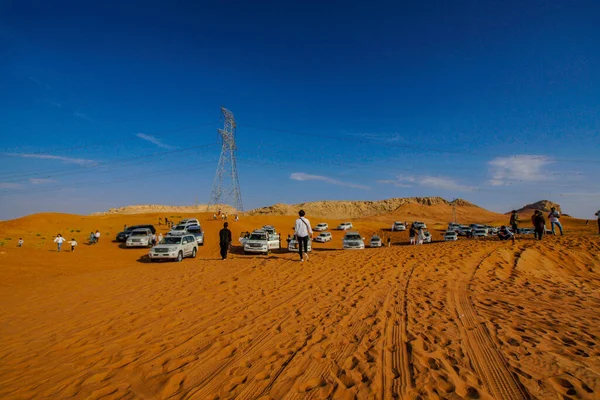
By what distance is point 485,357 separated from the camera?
446 centimetres

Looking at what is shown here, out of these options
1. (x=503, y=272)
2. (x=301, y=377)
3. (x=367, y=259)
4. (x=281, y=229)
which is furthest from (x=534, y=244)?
(x=281, y=229)

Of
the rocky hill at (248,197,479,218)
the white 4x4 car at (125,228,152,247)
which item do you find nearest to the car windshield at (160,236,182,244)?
the white 4x4 car at (125,228,152,247)

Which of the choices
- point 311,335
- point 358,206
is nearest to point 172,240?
point 311,335

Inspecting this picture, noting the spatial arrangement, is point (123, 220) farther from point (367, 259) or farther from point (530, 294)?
point (530, 294)

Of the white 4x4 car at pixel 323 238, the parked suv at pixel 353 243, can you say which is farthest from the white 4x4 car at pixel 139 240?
the white 4x4 car at pixel 323 238

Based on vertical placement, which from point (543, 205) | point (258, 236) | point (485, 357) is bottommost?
point (485, 357)

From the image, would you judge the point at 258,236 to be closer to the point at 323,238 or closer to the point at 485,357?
the point at 323,238

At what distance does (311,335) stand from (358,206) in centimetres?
14549

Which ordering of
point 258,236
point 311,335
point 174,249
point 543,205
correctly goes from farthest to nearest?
point 543,205 → point 258,236 → point 174,249 → point 311,335

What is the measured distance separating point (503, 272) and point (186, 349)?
38.1ft

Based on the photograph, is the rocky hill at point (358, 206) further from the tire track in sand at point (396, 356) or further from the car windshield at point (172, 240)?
the tire track in sand at point (396, 356)

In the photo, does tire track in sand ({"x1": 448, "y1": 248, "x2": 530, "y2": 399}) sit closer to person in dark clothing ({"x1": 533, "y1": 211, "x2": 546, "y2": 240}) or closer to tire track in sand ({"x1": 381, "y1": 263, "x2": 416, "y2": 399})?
tire track in sand ({"x1": 381, "y1": 263, "x2": 416, "y2": 399})

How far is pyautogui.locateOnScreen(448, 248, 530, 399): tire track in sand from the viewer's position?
11.9ft

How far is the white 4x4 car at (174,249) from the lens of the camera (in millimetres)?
19359
